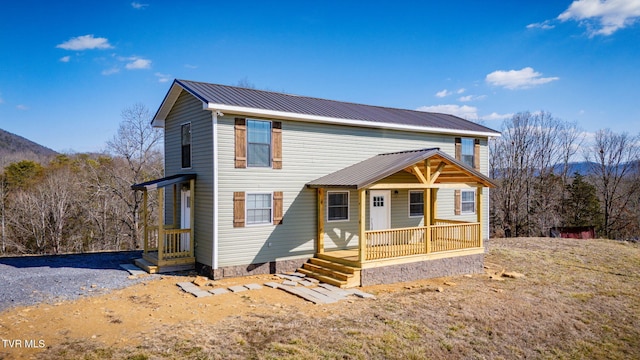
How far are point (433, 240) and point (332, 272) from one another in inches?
205

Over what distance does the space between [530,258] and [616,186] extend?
2323cm

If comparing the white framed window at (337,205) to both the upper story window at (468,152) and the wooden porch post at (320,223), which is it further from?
the upper story window at (468,152)

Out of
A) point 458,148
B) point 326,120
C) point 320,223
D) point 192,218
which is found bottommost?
point 320,223

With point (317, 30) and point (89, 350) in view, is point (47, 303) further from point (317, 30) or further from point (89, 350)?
point (317, 30)

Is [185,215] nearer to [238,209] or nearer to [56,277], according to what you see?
[238,209]

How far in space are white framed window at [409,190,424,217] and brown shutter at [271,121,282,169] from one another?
19.1ft

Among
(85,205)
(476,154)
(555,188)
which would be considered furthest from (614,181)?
(85,205)

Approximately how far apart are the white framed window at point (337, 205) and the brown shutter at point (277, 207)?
6.06ft

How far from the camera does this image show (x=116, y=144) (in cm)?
2331

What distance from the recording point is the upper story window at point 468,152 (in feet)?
55.9

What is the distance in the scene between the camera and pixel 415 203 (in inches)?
609

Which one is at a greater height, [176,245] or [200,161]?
[200,161]

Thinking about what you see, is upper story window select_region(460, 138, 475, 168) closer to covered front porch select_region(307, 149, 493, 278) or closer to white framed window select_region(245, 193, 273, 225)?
covered front porch select_region(307, 149, 493, 278)

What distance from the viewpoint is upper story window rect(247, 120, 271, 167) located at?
11.9m
